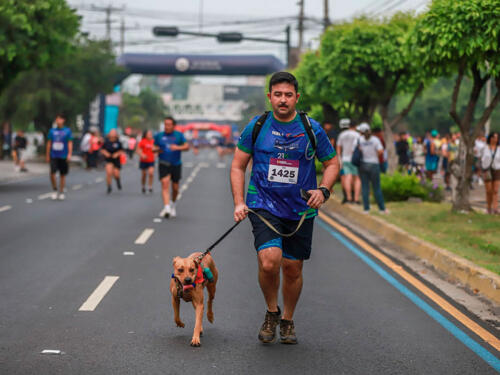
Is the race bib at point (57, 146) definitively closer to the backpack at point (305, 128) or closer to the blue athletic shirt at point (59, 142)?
the blue athletic shirt at point (59, 142)

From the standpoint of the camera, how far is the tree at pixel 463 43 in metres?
12.8

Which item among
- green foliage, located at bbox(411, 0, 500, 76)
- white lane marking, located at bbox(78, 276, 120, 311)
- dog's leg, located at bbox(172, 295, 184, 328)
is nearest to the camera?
dog's leg, located at bbox(172, 295, 184, 328)

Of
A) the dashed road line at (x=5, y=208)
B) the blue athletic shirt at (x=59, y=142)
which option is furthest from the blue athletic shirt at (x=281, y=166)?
the blue athletic shirt at (x=59, y=142)

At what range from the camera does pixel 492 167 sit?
15.5m

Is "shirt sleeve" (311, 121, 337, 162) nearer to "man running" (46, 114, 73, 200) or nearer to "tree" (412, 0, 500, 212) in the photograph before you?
"tree" (412, 0, 500, 212)

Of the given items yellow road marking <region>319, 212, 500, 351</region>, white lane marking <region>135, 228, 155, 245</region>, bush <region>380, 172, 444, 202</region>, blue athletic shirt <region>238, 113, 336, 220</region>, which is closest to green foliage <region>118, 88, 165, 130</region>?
bush <region>380, 172, 444, 202</region>

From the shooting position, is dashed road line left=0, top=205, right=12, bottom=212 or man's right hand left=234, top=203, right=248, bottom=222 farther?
dashed road line left=0, top=205, right=12, bottom=212

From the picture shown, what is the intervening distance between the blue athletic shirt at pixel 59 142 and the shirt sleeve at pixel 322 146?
43.8ft

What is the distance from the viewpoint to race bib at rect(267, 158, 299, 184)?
5.70 m

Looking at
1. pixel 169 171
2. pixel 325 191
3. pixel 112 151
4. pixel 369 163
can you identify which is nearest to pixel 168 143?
pixel 169 171

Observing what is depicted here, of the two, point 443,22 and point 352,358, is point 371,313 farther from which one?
point 443,22

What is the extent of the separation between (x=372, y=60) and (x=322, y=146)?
661 inches

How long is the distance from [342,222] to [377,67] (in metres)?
7.69

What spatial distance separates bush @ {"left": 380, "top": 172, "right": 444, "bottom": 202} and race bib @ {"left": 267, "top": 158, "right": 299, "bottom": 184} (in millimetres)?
13193
